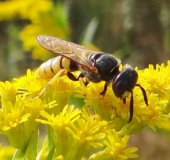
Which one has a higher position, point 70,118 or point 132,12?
point 70,118

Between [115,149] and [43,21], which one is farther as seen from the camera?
[43,21]

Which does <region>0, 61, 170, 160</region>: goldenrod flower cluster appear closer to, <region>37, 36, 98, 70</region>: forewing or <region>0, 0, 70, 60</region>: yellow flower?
<region>37, 36, 98, 70</region>: forewing

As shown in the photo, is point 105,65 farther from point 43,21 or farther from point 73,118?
point 43,21

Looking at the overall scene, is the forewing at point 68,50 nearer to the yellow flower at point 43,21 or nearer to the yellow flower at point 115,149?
the yellow flower at point 115,149

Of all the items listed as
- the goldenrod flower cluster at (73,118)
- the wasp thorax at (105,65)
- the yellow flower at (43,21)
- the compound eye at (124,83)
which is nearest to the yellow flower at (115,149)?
the goldenrod flower cluster at (73,118)

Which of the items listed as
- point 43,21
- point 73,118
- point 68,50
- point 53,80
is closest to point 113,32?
point 43,21

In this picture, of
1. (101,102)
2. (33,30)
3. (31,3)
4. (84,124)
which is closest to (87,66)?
(101,102)

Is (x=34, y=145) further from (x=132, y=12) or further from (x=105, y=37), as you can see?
(x=105, y=37)

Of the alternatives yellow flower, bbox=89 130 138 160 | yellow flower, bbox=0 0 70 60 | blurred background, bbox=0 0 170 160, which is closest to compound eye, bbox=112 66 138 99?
yellow flower, bbox=89 130 138 160
